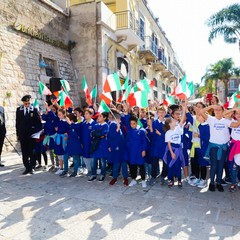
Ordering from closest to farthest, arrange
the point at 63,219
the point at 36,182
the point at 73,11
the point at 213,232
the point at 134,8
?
the point at 213,232 < the point at 63,219 < the point at 36,182 < the point at 73,11 < the point at 134,8

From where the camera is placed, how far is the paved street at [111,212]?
297 cm

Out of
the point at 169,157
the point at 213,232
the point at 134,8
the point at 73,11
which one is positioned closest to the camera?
the point at 213,232

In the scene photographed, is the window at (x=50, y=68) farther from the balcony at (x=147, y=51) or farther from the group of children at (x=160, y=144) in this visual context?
the balcony at (x=147, y=51)

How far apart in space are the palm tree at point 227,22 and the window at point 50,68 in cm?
1080

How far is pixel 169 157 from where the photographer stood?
15.3 ft

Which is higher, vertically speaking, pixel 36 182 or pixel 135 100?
pixel 135 100

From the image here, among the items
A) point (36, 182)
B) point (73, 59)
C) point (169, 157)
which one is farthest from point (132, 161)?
point (73, 59)

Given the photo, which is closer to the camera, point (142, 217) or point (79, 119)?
point (142, 217)

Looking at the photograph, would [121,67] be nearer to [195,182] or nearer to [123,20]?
[123,20]

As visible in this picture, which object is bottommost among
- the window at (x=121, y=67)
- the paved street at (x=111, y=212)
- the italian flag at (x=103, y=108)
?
the paved street at (x=111, y=212)

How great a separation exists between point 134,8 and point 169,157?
14.9 metres

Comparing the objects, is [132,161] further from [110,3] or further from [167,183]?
[110,3]

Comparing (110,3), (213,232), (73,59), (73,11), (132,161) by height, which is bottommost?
(213,232)

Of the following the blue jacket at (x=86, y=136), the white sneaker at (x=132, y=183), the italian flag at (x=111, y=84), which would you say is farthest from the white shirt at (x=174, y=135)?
the blue jacket at (x=86, y=136)
